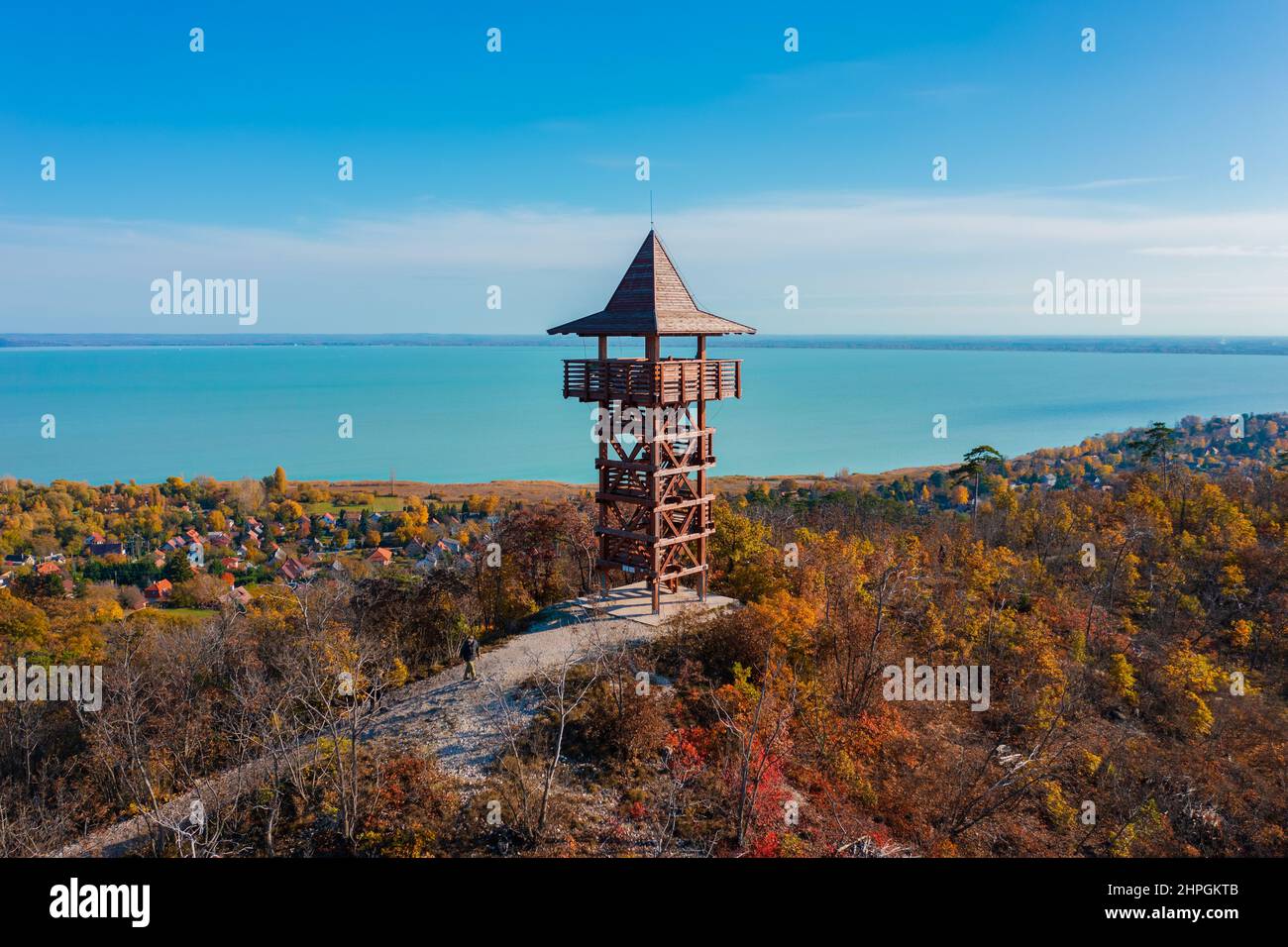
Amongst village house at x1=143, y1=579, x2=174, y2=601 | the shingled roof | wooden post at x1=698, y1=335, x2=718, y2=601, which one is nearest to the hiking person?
wooden post at x1=698, y1=335, x2=718, y2=601

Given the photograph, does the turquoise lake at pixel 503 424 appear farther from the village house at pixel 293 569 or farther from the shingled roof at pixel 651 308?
the shingled roof at pixel 651 308

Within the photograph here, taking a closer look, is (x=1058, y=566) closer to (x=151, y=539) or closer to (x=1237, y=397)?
(x=151, y=539)

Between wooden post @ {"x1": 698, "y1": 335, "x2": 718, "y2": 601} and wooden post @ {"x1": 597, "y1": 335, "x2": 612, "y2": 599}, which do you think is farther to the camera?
wooden post @ {"x1": 698, "y1": 335, "x2": 718, "y2": 601}

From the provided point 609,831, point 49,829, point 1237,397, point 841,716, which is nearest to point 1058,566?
point 841,716

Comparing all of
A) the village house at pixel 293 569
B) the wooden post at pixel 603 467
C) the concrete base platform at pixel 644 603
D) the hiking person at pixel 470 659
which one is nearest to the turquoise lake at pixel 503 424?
the village house at pixel 293 569

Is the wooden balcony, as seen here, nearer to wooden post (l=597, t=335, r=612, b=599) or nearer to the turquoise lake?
wooden post (l=597, t=335, r=612, b=599)

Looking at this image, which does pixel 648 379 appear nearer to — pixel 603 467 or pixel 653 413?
pixel 653 413
